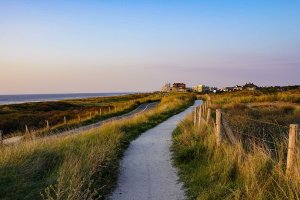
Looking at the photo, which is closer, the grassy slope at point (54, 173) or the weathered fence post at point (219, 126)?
the grassy slope at point (54, 173)

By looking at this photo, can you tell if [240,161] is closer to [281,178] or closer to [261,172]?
[261,172]

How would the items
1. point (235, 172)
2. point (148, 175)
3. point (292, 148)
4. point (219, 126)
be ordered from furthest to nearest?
point (219, 126) < point (148, 175) < point (235, 172) < point (292, 148)

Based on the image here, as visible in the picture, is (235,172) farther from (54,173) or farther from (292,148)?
(54,173)

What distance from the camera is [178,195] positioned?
8484 millimetres

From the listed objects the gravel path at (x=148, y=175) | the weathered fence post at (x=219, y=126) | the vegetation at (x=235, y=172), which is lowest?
the gravel path at (x=148, y=175)

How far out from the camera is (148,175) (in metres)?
10.5

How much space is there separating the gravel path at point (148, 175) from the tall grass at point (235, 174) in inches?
13.0

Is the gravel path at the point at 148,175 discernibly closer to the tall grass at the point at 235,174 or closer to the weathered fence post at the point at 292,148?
the tall grass at the point at 235,174

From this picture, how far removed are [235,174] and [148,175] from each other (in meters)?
2.76

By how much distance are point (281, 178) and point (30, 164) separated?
508 centimetres

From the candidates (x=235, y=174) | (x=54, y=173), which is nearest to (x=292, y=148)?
(x=235, y=174)

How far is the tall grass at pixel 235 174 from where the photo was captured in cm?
675

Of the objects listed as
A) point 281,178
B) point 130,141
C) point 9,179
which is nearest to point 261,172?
point 281,178

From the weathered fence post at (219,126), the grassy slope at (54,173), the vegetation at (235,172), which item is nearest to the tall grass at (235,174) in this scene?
the vegetation at (235,172)
